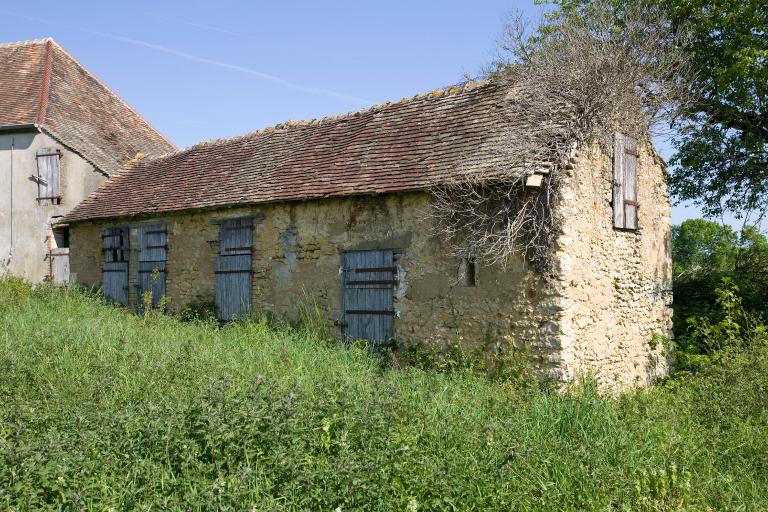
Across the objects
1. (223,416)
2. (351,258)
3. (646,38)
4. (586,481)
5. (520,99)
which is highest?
(646,38)

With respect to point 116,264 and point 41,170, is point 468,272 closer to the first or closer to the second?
point 116,264

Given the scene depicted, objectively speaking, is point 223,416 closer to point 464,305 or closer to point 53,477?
point 53,477

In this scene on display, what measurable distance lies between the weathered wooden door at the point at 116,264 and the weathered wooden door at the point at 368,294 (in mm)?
6369

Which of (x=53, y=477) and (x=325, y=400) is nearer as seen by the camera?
(x=53, y=477)

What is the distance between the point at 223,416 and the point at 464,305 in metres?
4.66

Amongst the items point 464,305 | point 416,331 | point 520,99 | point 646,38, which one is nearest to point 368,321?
point 416,331

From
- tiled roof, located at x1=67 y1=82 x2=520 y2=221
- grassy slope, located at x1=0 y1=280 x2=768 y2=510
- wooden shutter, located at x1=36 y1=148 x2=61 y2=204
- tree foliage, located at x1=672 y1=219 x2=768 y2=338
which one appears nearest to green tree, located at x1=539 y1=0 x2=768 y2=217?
tree foliage, located at x1=672 y1=219 x2=768 y2=338

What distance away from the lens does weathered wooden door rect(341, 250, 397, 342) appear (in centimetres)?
1007

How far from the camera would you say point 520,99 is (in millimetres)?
10008

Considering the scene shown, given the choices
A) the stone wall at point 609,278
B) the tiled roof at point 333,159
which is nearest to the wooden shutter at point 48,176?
the tiled roof at point 333,159

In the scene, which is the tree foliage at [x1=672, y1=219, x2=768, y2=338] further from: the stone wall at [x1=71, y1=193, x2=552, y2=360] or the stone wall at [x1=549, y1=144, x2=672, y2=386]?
the stone wall at [x1=71, y1=193, x2=552, y2=360]

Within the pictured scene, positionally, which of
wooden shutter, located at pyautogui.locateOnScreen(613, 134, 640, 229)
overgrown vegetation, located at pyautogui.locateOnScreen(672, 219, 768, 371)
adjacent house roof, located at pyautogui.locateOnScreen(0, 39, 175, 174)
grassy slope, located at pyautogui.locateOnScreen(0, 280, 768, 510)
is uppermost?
adjacent house roof, located at pyautogui.locateOnScreen(0, 39, 175, 174)

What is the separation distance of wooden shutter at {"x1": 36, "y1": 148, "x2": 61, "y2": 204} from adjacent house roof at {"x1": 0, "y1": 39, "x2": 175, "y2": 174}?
1.69 feet

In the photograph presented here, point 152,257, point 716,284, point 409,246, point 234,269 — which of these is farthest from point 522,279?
point 152,257
